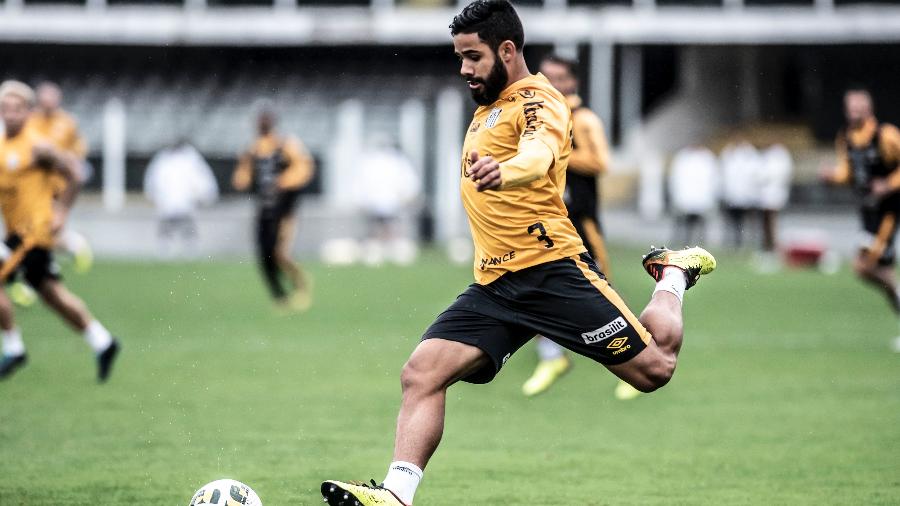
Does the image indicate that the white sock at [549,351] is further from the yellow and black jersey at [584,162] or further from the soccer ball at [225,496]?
the soccer ball at [225,496]

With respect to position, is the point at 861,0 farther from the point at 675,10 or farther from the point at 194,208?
the point at 194,208

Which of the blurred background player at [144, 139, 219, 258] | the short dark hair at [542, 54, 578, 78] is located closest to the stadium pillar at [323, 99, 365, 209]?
the blurred background player at [144, 139, 219, 258]

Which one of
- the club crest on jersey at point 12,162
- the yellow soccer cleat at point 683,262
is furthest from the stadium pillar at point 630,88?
the yellow soccer cleat at point 683,262

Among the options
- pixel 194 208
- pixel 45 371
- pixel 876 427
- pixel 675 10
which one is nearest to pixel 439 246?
pixel 194 208

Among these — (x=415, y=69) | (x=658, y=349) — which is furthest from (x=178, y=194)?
(x=658, y=349)

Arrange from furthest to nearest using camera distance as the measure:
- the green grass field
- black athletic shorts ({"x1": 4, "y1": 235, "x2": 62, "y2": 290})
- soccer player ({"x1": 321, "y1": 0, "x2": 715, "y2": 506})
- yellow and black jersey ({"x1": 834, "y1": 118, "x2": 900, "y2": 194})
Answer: yellow and black jersey ({"x1": 834, "y1": 118, "x2": 900, "y2": 194}) < black athletic shorts ({"x1": 4, "y1": 235, "x2": 62, "y2": 290}) < the green grass field < soccer player ({"x1": 321, "y1": 0, "x2": 715, "y2": 506})

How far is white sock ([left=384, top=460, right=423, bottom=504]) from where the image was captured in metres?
5.83

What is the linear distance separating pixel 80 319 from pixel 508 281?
20.8ft

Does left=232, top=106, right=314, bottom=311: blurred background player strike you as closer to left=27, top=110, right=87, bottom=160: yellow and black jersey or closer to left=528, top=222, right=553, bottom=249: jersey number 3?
left=27, top=110, right=87, bottom=160: yellow and black jersey

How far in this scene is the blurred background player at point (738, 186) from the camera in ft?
104

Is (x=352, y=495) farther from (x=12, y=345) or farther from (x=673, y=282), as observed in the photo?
(x=12, y=345)

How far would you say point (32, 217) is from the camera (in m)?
11.8

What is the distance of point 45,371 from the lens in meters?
12.4

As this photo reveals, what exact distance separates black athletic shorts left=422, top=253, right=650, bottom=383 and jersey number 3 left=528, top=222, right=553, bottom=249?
10cm
